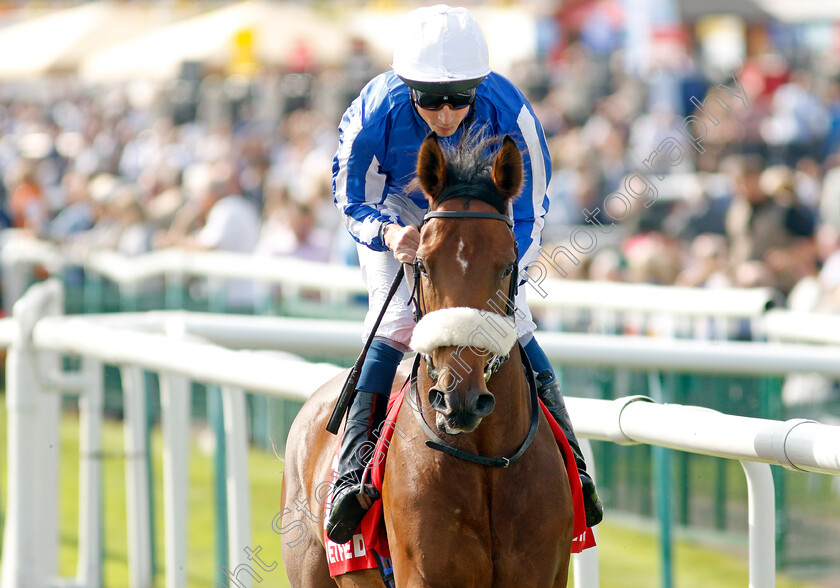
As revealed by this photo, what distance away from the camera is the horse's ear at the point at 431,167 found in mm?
2777

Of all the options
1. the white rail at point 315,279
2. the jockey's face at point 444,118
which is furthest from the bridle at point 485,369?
the white rail at point 315,279

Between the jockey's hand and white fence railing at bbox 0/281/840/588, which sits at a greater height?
the jockey's hand

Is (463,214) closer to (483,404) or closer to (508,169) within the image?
(508,169)

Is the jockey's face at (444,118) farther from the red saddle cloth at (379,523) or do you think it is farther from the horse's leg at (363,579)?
the horse's leg at (363,579)

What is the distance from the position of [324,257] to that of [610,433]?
20.0ft

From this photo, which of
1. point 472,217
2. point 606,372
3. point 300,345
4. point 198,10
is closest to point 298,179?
point 606,372

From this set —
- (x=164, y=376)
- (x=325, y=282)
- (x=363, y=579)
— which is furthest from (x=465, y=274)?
(x=325, y=282)

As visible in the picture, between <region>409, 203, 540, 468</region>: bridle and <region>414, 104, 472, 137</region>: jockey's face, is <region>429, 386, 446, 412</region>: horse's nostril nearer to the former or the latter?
<region>409, 203, 540, 468</region>: bridle

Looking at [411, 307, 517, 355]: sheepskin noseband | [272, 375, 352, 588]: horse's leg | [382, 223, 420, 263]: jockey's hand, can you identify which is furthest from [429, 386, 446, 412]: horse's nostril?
[272, 375, 352, 588]: horse's leg

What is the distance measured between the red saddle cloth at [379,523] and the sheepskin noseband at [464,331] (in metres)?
0.45

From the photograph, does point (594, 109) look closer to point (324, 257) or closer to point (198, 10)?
point (324, 257)

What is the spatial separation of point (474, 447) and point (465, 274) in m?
0.43

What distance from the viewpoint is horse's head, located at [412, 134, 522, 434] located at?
253 cm

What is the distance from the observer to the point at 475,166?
9.24 feet
